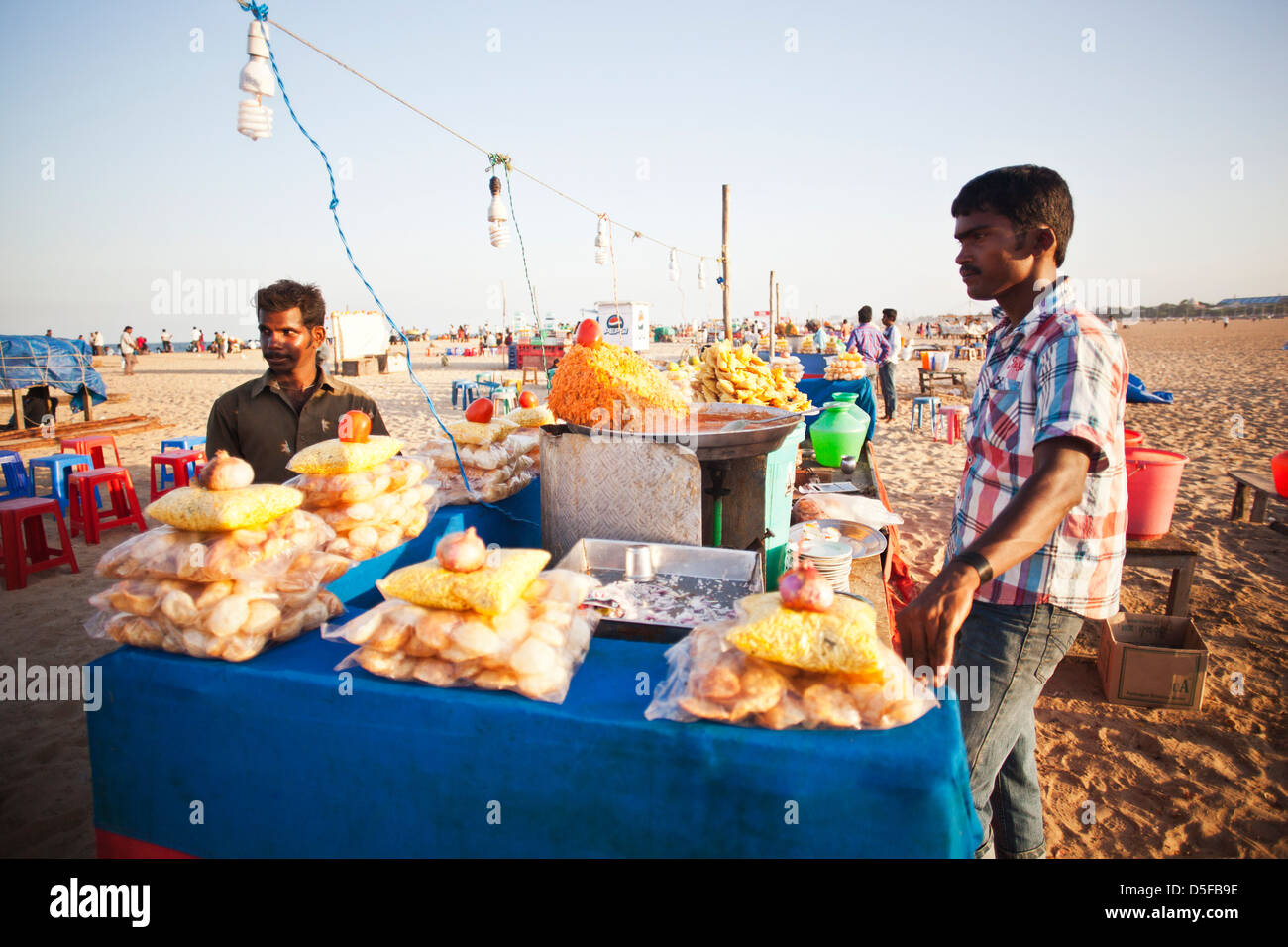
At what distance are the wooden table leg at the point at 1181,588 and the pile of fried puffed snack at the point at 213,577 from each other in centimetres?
541

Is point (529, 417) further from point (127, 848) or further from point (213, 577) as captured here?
point (127, 848)

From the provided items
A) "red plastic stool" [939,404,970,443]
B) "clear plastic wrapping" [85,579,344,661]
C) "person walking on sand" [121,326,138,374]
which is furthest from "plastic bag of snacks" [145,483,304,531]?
"person walking on sand" [121,326,138,374]

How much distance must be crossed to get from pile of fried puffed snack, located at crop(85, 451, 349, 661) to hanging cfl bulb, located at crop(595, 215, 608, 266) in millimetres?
9429

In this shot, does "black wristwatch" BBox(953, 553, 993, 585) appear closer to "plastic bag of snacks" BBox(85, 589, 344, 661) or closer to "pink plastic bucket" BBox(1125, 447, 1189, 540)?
"plastic bag of snacks" BBox(85, 589, 344, 661)

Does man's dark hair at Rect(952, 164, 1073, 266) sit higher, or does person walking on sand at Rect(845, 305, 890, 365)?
person walking on sand at Rect(845, 305, 890, 365)

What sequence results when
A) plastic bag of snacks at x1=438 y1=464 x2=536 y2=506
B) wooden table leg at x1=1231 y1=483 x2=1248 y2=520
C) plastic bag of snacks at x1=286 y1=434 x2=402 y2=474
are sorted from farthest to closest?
wooden table leg at x1=1231 y1=483 x2=1248 y2=520 < plastic bag of snacks at x1=438 y1=464 x2=536 y2=506 < plastic bag of snacks at x1=286 y1=434 x2=402 y2=474

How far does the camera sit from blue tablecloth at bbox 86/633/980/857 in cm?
142

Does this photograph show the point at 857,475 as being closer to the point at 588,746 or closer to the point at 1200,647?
the point at 1200,647

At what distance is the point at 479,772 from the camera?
1613 millimetres

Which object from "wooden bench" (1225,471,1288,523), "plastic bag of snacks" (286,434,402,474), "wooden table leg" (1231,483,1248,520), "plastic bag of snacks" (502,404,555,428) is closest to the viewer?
"plastic bag of snacks" (286,434,402,474)

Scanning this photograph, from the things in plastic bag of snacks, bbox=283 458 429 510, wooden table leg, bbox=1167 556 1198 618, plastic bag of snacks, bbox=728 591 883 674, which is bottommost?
wooden table leg, bbox=1167 556 1198 618

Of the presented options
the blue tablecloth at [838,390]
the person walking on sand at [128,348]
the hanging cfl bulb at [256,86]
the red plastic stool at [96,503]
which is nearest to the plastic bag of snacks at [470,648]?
the hanging cfl bulb at [256,86]

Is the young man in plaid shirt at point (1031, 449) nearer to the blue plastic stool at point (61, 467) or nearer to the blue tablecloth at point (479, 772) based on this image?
the blue tablecloth at point (479, 772)
